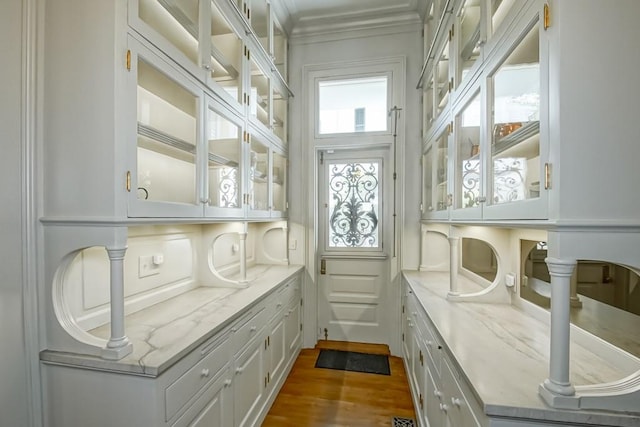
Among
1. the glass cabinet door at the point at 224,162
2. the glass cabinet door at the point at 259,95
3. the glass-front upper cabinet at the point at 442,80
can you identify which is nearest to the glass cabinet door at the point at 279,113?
the glass cabinet door at the point at 259,95

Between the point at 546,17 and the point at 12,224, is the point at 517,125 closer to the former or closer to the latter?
the point at 546,17

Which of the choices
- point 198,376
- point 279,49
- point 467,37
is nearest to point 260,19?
point 279,49

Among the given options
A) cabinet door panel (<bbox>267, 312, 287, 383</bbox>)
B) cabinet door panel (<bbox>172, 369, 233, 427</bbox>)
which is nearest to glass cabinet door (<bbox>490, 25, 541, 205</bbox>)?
cabinet door panel (<bbox>172, 369, 233, 427</bbox>)

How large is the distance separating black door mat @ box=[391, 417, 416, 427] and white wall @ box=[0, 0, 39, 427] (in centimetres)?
210

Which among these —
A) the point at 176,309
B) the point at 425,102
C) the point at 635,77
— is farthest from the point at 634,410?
the point at 425,102

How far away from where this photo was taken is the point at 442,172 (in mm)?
2287

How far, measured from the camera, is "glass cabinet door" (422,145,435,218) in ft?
8.70

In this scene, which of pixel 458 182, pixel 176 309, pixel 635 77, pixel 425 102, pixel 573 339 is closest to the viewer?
pixel 635 77

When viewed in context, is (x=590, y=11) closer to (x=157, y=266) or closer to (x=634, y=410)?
(x=634, y=410)

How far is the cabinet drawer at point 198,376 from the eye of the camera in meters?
1.20

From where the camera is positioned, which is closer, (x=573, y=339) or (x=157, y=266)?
(x=573, y=339)

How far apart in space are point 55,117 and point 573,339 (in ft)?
8.20

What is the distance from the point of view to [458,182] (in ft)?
6.12

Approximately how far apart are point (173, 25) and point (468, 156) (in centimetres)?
172
